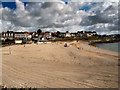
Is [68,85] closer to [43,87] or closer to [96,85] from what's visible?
[43,87]

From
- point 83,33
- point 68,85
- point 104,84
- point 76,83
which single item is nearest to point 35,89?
point 68,85

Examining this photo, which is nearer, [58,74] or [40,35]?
[58,74]

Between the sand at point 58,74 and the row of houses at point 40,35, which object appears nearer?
the sand at point 58,74

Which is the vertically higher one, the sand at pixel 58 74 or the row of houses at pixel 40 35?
the row of houses at pixel 40 35

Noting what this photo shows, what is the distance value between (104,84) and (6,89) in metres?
5.93

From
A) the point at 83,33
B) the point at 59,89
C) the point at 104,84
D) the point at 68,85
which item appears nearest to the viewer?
the point at 59,89

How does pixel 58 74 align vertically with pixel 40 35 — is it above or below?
below

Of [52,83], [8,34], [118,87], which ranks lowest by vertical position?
[118,87]

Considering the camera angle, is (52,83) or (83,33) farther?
(83,33)

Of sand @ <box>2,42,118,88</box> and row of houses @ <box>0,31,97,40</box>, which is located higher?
row of houses @ <box>0,31,97,40</box>

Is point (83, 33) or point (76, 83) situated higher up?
point (83, 33)

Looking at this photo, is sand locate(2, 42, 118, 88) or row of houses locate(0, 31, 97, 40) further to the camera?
row of houses locate(0, 31, 97, 40)

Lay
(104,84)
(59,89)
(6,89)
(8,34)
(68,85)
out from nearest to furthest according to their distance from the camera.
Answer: (6,89)
(59,89)
(68,85)
(104,84)
(8,34)

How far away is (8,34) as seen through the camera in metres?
86.5
